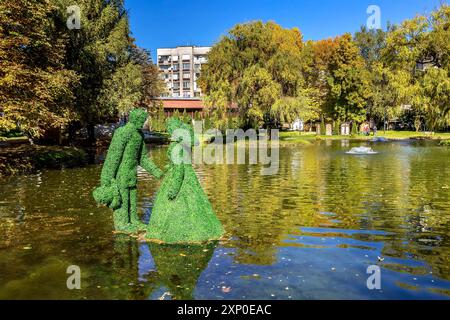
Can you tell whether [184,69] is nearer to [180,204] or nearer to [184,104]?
[184,104]

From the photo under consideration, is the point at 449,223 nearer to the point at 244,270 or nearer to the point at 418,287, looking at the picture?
the point at 418,287

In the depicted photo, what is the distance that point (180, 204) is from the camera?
27.8 feet

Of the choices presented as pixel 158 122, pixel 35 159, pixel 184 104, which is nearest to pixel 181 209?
pixel 35 159

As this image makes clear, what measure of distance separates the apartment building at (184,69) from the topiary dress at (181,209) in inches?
4817

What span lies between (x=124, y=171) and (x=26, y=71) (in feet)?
49.6

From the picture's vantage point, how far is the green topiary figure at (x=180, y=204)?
8500 mm

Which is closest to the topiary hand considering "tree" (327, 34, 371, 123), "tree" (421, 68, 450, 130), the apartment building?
"tree" (421, 68, 450, 130)

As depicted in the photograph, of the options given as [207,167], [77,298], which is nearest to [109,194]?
[77,298]

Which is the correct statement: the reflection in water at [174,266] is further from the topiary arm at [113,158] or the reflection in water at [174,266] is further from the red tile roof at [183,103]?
the red tile roof at [183,103]

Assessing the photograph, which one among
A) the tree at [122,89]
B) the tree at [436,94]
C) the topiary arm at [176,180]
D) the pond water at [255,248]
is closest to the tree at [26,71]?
the pond water at [255,248]

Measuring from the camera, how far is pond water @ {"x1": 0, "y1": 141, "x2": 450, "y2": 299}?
6.61 m

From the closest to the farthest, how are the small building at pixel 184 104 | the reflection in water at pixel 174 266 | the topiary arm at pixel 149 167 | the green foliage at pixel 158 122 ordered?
1. the reflection in water at pixel 174 266
2. the topiary arm at pixel 149 167
3. the green foliage at pixel 158 122
4. the small building at pixel 184 104

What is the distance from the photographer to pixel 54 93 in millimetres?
24406
